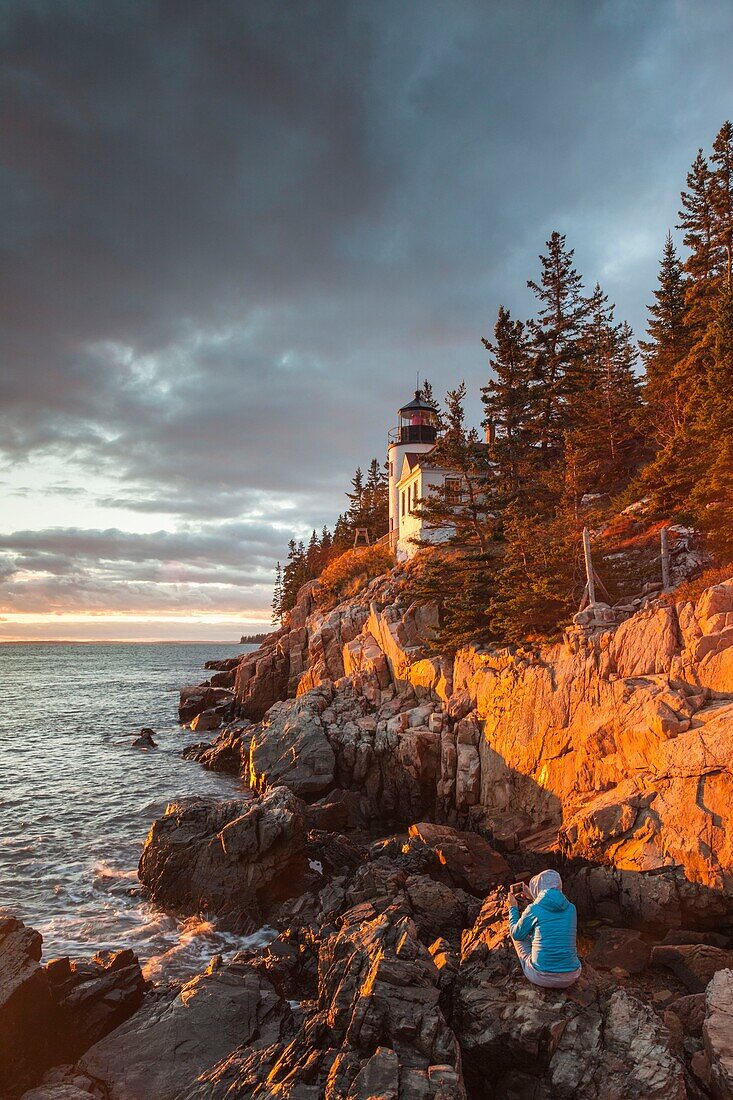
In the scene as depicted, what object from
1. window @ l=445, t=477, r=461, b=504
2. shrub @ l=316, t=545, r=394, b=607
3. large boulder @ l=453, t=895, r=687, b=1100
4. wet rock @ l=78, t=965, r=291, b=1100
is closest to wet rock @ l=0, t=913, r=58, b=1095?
wet rock @ l=78, t=965, r=291, b=1100

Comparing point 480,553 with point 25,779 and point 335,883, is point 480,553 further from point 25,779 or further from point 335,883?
point 25,779

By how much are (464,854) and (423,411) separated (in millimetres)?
43202

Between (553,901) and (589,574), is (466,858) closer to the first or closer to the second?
(553,901)

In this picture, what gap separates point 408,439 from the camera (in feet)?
169

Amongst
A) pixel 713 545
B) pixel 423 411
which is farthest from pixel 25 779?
pixel 423 411

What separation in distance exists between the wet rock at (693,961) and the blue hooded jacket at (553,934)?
4.48 meters

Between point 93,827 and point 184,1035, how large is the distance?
1394 cm

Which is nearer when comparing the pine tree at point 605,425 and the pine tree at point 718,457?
the pine tree at point 718,457

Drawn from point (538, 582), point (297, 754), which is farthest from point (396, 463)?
point (538, 582)

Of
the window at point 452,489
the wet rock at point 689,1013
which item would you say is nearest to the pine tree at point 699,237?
the window at point 452,489

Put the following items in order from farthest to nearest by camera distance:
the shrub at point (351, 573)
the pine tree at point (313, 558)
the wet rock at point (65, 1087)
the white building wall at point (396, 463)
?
the pine tree at point (313, 558), the white building wall at point (396, 463), the shrub at point (351, 573), the wet rock at point (65, 1087)

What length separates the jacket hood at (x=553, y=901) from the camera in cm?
775

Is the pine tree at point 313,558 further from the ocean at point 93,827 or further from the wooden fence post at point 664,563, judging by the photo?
the wooden fence post at point 664,563

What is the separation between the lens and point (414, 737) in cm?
2155
